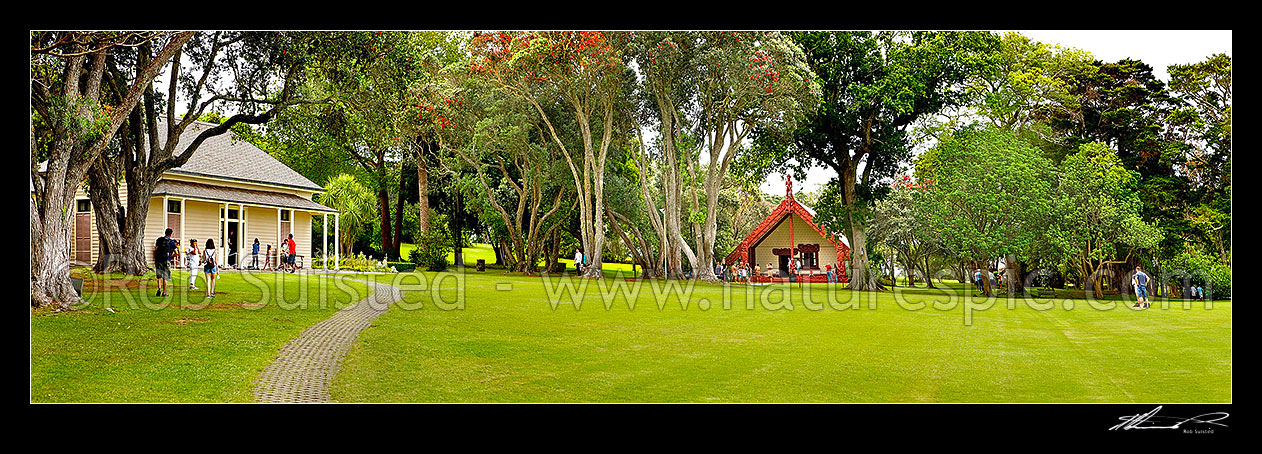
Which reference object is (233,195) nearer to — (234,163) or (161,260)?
(234,163)

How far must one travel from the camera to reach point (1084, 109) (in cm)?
2181

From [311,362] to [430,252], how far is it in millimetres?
18057

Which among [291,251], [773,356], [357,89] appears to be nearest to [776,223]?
[291,251]

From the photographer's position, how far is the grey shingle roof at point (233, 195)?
18766mm

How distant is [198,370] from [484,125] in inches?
→ 657

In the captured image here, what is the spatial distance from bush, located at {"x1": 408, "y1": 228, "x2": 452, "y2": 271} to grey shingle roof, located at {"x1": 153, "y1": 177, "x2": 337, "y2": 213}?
4.12 metres

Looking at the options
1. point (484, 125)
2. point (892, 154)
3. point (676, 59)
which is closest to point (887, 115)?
point (892, 154)

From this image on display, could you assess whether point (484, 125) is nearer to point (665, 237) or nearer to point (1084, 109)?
point (665, 237)

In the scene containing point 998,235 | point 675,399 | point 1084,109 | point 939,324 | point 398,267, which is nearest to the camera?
point 675,399
